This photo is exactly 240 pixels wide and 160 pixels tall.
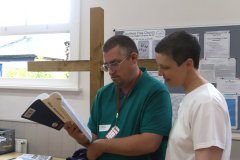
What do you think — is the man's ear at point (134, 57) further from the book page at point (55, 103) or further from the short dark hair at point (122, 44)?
the book page at point (55, 103)

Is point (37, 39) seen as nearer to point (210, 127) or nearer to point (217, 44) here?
point (217, 44)

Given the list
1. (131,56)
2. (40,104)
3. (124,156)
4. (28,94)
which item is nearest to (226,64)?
(131,56)

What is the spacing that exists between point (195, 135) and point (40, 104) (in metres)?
0.65

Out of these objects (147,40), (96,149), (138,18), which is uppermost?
(138,18)

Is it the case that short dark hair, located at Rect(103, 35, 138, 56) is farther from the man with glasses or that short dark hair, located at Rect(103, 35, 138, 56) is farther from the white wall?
the white wall

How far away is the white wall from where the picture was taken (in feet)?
7.51

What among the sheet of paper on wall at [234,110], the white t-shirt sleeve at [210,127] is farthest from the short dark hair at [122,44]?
the sheet of paper on wall at [234,110]

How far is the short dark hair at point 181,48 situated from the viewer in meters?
1.13

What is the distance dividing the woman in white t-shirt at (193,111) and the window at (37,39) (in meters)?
1.70

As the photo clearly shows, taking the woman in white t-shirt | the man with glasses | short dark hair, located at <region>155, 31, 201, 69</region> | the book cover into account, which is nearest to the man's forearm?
the man with glasses

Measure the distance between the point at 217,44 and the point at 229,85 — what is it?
33 cm

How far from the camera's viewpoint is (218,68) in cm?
227

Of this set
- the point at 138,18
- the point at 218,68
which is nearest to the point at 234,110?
the point at 218,68

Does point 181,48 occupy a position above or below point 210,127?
above
